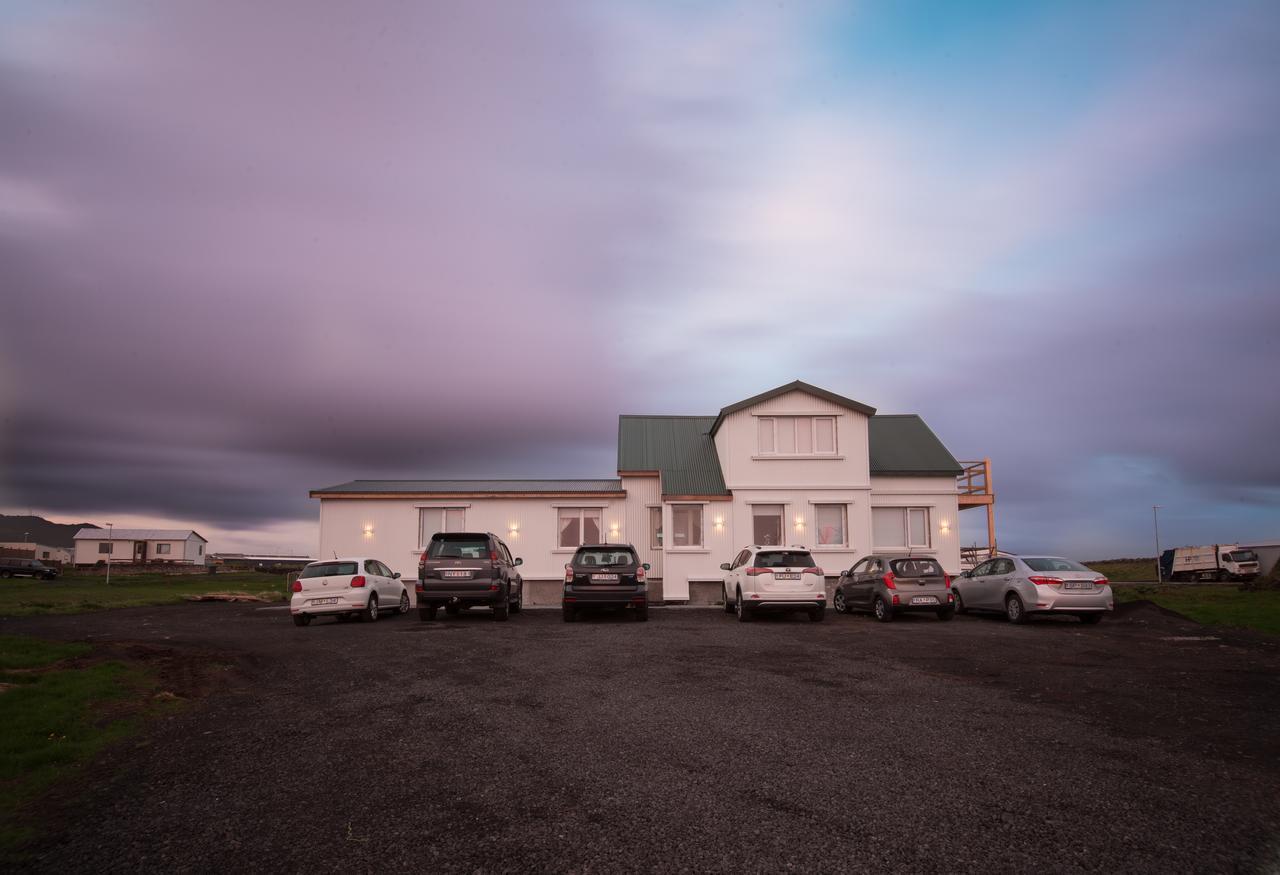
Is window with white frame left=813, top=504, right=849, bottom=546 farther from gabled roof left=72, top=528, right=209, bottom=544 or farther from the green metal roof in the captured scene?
gabled roof left=72, top=528, right=209, bottom=544

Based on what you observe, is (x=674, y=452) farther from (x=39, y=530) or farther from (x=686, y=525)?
(x=39, y=530)

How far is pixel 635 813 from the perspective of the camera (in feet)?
13.7

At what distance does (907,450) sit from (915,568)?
9.72 metres

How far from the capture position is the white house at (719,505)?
77.1 feet

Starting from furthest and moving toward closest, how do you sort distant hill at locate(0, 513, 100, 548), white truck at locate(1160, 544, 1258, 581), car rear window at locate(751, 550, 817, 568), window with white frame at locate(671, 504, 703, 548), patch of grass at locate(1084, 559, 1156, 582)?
distant hill at locate(0, 513, 100, 548) → patch of grass at locate(1084, 559, 1156, 582) → white truck at locate(1160, 544, 1258, 581) → window with white frame at locate(671, 504, 703, 548) → car rear window at locate(751, 550, 817, 568)

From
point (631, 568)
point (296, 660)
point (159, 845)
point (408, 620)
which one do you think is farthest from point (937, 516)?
point (159, 845)

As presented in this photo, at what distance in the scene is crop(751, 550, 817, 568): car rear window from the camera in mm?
16453

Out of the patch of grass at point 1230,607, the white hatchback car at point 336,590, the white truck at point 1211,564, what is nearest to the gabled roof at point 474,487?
the white hatchback car at point 336,590

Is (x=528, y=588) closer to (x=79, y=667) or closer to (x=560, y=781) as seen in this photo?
(x=79, y=667)

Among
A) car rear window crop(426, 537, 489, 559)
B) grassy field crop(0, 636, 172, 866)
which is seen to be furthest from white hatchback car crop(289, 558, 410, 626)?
grassy field crop(0, 636, 172, 866)

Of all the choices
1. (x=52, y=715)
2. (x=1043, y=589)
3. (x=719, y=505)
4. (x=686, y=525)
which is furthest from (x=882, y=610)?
(x=52, y=715)

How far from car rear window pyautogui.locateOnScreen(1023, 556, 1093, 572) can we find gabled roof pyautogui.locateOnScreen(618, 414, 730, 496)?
9610 mm

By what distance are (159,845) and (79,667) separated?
6.85 meters

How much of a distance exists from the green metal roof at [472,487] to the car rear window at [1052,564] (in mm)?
12951
